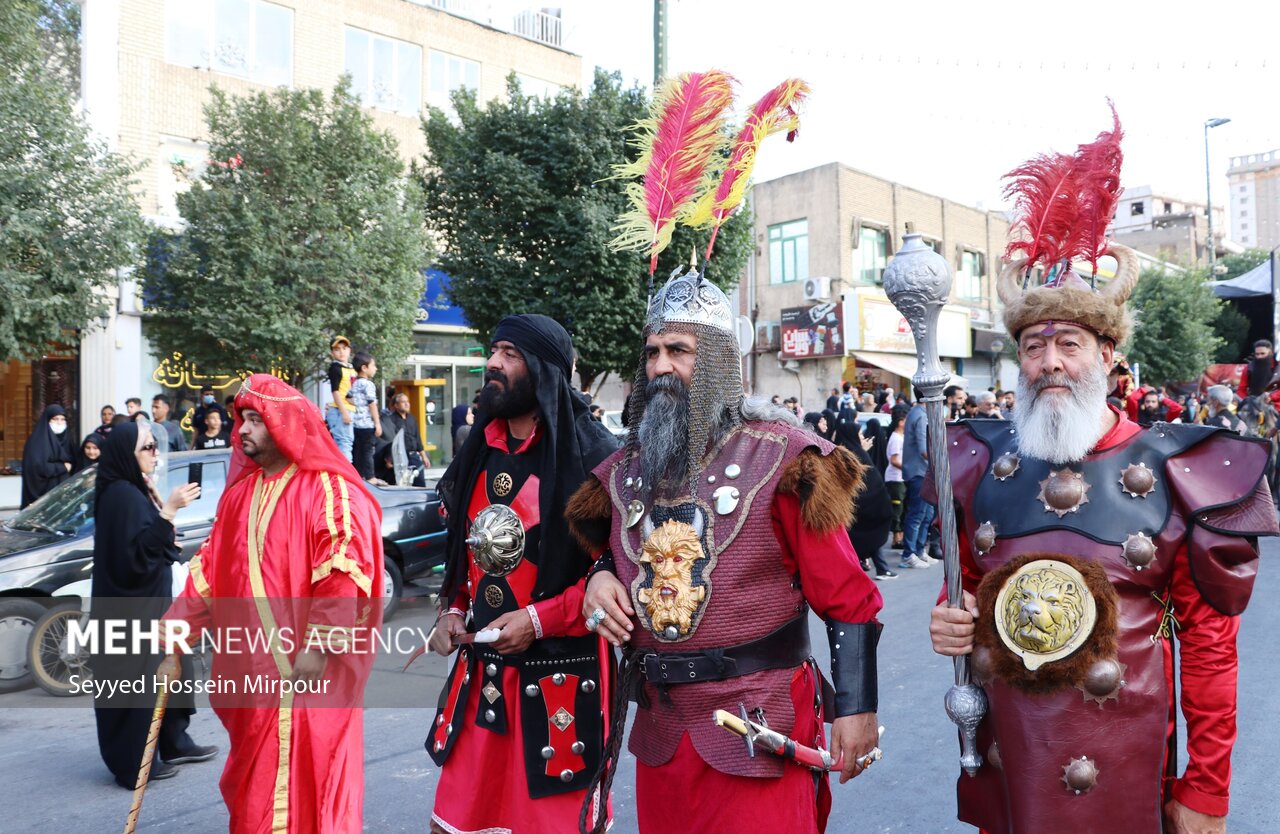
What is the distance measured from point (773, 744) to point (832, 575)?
452mm

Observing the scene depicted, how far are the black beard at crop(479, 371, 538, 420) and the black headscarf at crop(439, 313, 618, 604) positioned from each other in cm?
4

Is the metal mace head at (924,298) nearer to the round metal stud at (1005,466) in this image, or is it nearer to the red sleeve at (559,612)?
the round metal stud at (1005,466)

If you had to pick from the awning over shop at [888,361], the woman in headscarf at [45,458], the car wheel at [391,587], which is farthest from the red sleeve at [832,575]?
the awning over shop at [888,361]

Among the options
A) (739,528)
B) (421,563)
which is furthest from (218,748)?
(739,528)

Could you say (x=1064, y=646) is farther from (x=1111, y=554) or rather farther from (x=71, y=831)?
(x=71, y=831)

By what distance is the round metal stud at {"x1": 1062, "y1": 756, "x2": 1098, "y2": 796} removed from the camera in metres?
2.35

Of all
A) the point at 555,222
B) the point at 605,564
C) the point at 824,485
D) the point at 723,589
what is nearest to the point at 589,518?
the point at 605,564

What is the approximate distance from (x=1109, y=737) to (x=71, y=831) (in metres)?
4.40

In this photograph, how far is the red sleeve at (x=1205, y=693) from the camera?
7.55 ft

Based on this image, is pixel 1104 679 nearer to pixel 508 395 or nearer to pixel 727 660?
pixel 727 660

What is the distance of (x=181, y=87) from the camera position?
19219 mm

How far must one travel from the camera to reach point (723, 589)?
2545 mm

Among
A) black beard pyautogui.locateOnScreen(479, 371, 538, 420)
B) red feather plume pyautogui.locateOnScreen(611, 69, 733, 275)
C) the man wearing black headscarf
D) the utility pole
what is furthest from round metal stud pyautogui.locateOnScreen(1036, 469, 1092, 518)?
the utility pole

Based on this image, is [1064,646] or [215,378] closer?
[1064,646]
